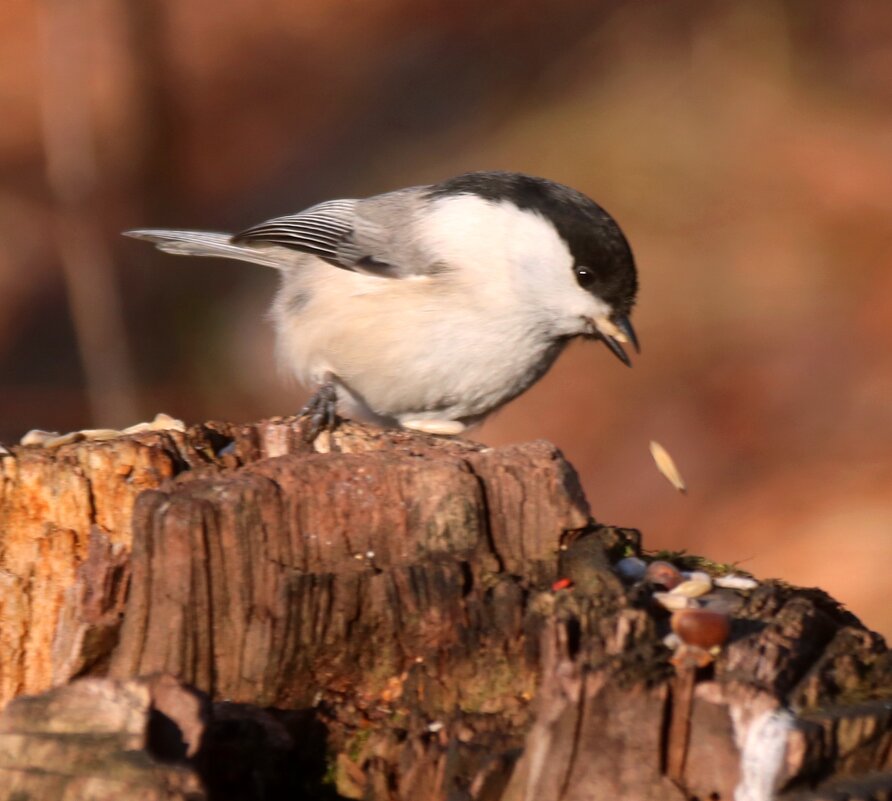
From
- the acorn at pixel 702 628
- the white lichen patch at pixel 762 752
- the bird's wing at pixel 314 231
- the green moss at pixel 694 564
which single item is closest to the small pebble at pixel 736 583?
the green moss at pixel 694 564

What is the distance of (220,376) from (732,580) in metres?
3.26

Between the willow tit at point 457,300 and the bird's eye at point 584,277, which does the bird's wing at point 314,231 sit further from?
the bird's eye at point 584,277

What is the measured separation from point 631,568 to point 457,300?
0.99m

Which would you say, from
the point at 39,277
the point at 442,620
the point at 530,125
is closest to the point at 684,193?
the point at 530,125

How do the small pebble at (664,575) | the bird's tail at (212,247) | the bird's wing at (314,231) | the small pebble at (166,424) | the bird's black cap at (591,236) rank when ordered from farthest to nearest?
the bird's tail at (212,247), the bird's wing at (314,231), the bird's black cap at (591,236), the small pebble at (166,424), the small pebble at (664,575)

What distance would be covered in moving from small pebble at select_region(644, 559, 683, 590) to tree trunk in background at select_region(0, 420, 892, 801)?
5 cm

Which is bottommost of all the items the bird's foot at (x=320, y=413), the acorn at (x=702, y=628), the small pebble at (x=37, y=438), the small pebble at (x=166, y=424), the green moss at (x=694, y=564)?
the acorn at (x=702, y=628)

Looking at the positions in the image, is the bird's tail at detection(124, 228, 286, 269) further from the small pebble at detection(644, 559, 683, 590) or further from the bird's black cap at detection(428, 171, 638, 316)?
the small pebble at detection(644, 559, 683, 590)

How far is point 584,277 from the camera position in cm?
239

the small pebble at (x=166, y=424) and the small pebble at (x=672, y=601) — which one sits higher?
the small pebble at (x=166, y=424)

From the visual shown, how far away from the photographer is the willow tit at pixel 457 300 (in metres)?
2.38

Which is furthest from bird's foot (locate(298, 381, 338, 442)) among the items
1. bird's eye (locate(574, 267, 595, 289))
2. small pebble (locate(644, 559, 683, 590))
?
small pebble (locate(644, 559, 683, 590))

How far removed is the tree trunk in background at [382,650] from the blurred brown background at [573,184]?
2.46 metres

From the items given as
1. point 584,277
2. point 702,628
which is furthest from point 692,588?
point 584,277
